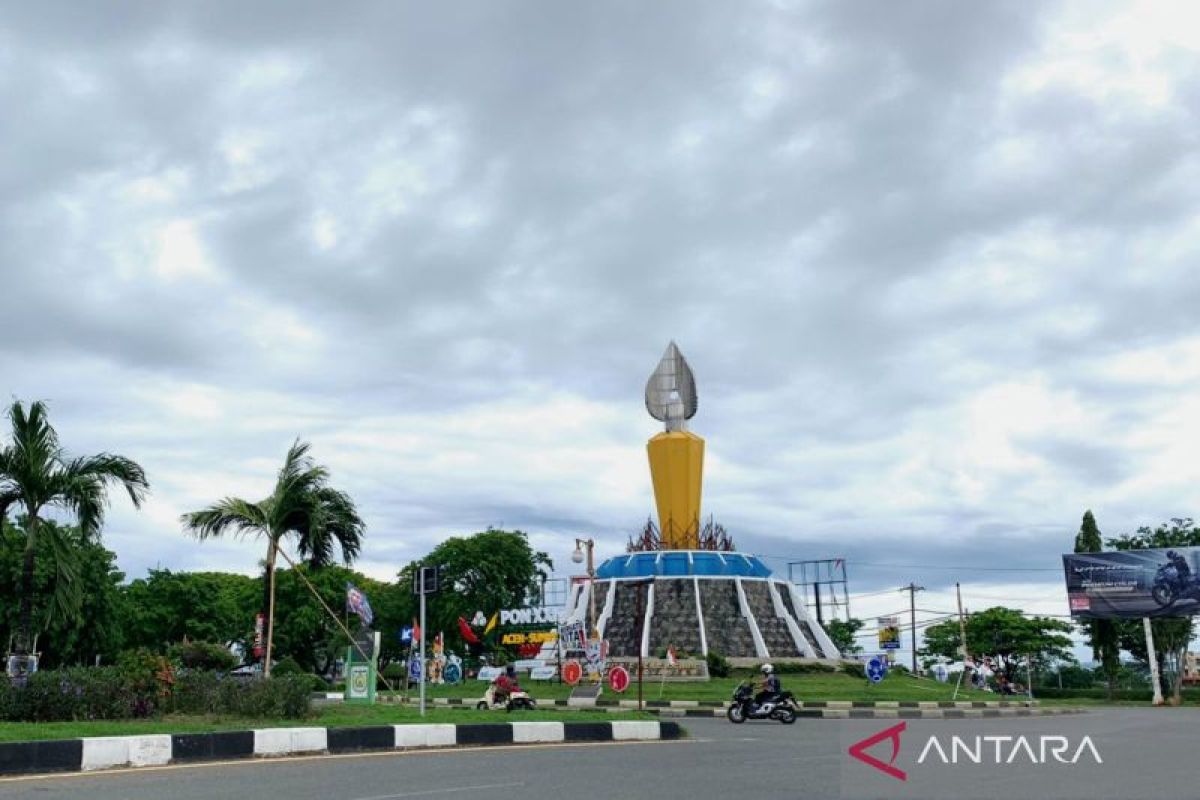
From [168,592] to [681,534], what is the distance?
3335 centimetres

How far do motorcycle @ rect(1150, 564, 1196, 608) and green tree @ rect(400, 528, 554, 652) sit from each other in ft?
121

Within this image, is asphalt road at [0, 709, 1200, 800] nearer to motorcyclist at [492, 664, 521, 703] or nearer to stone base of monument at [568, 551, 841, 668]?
motorcyclist at [492, 664, 521, 703]

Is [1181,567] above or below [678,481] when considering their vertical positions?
below

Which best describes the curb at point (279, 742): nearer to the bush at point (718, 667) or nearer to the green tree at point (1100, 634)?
the bush at point (718, 667)

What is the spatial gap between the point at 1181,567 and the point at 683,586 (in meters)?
23.6

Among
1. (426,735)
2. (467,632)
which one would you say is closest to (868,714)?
(426,735)

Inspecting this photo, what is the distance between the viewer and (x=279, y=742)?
12.9 m

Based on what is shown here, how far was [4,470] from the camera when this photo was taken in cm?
1980

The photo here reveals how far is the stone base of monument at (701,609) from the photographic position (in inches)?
2004

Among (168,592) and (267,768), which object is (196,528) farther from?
(168,592)

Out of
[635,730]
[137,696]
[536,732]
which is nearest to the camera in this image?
[137,696]

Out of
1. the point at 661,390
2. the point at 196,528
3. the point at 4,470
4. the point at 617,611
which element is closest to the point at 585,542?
the point at 617,611

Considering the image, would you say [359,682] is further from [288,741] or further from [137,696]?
[288,741]

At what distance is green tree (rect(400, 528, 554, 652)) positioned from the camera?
68875 millimetres
